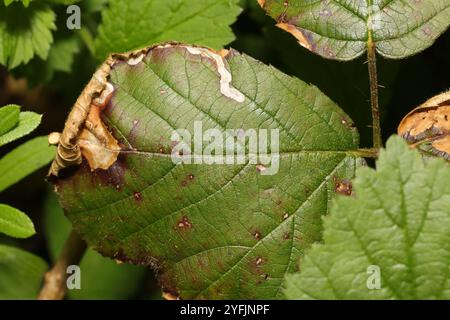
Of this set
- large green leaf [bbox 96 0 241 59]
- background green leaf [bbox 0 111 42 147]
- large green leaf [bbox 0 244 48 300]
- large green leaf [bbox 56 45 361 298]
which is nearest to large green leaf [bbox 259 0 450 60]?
large green leaf [bbox 56 45 361 298]

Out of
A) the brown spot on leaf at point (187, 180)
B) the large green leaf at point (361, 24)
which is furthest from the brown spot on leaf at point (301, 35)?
the brown spot on leaf at point (187, 180)

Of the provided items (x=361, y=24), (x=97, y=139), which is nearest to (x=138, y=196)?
(x=97, y=139)

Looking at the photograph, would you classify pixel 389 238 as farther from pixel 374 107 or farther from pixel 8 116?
pixel 8 116

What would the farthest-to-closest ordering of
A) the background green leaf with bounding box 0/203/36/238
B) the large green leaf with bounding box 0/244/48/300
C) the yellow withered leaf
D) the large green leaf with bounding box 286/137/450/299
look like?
the large green leaf with bounding box 0/244/48/300 < the background green leaf with bounding box 0/203/36/238 < the yellow withered leaf < the large green leaf with bounding box 286/137/450/299

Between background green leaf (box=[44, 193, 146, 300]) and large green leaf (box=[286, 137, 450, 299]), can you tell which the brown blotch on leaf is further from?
background green leaf (box=[44, 193, 146, 300])
